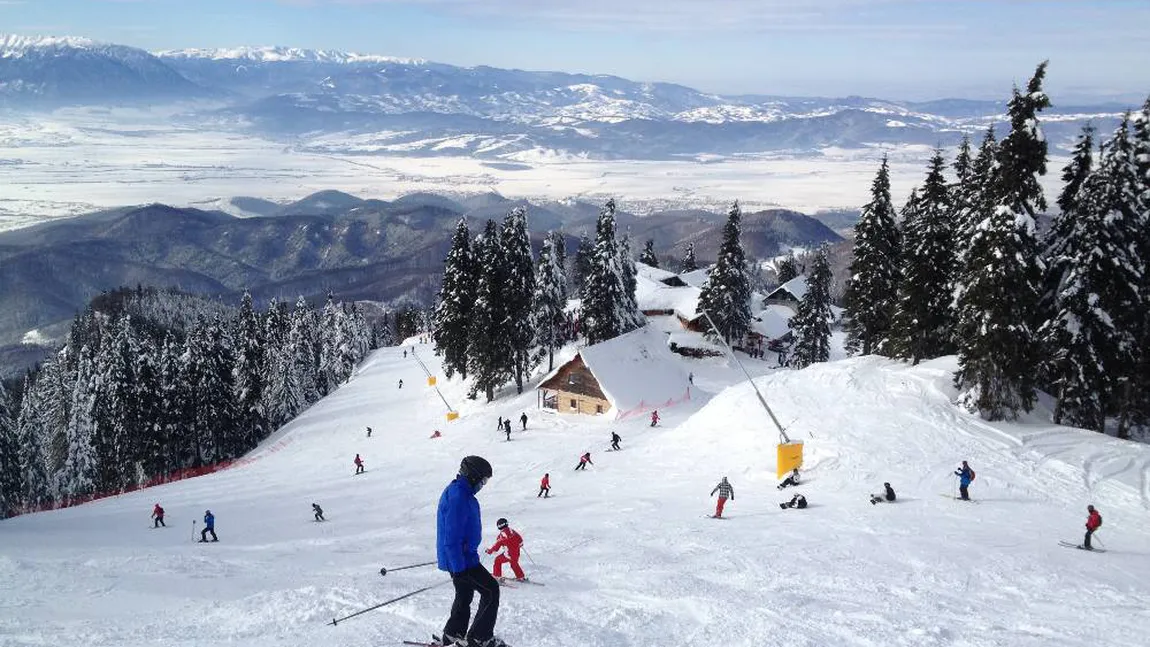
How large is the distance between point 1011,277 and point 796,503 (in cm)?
1537

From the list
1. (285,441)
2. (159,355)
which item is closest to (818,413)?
(285,441)

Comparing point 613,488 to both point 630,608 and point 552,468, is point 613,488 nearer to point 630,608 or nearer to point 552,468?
point 552,468

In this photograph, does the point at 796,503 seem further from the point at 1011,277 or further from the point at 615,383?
the point at 615,383

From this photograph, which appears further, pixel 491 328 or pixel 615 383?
pixel 491 328

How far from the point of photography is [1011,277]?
98.0ft

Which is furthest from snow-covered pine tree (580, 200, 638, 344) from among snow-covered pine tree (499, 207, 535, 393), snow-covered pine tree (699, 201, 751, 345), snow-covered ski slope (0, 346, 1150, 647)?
snow-covered ski slope (0, 346, 1150, 647)

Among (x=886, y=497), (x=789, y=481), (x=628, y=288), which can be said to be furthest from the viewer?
(x=628, y=288)

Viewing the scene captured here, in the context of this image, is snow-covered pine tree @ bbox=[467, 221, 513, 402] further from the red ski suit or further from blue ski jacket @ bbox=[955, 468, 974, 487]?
the red ski suit

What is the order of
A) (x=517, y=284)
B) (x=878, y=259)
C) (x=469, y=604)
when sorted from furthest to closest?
(x=517, y=284) < (x=878, y=259) < (x=469, y=604)

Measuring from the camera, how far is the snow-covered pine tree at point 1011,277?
29.7 m

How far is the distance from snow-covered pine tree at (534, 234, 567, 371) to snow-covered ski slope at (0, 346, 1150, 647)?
46.2ft

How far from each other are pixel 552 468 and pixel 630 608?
21.4 m

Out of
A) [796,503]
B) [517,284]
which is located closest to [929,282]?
[796,503]

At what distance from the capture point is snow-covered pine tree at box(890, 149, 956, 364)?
36844 millimetres
